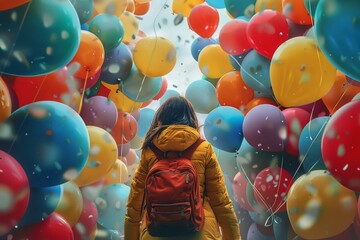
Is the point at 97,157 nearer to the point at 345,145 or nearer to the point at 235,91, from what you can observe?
the point at 235,91

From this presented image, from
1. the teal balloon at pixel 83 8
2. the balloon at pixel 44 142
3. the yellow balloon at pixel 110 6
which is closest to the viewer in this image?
the balloon at pixel 44 142

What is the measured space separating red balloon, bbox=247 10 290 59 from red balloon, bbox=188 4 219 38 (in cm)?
74

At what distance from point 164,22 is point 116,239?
1603 mm

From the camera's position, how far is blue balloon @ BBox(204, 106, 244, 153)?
2801mm

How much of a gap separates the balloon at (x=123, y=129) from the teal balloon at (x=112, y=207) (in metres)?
0.52

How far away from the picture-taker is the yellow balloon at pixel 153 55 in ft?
9.73

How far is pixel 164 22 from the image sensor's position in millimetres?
3244

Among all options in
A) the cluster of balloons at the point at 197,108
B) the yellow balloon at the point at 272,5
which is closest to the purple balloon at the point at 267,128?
the cluster of balloons at the point at 197,108

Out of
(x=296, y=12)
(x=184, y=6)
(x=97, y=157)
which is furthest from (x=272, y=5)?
(x=97, y=157)

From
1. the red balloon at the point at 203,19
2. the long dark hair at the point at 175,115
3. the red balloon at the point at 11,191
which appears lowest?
the red balloon at the point at 203,19

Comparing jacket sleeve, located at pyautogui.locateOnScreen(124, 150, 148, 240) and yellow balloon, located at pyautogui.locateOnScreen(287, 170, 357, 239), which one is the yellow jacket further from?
yellow balloon, located at pyautogui.locateOnScreen(287, 170, 357, 239)

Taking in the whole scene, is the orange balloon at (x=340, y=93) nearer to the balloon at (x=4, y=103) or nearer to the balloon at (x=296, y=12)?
the balloon at (x=296, y=12)

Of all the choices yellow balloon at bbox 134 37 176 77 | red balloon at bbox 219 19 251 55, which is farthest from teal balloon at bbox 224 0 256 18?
yellow balloon at bbox 134 37 176 77

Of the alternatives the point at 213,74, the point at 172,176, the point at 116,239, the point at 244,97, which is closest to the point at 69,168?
the point at 172,176
